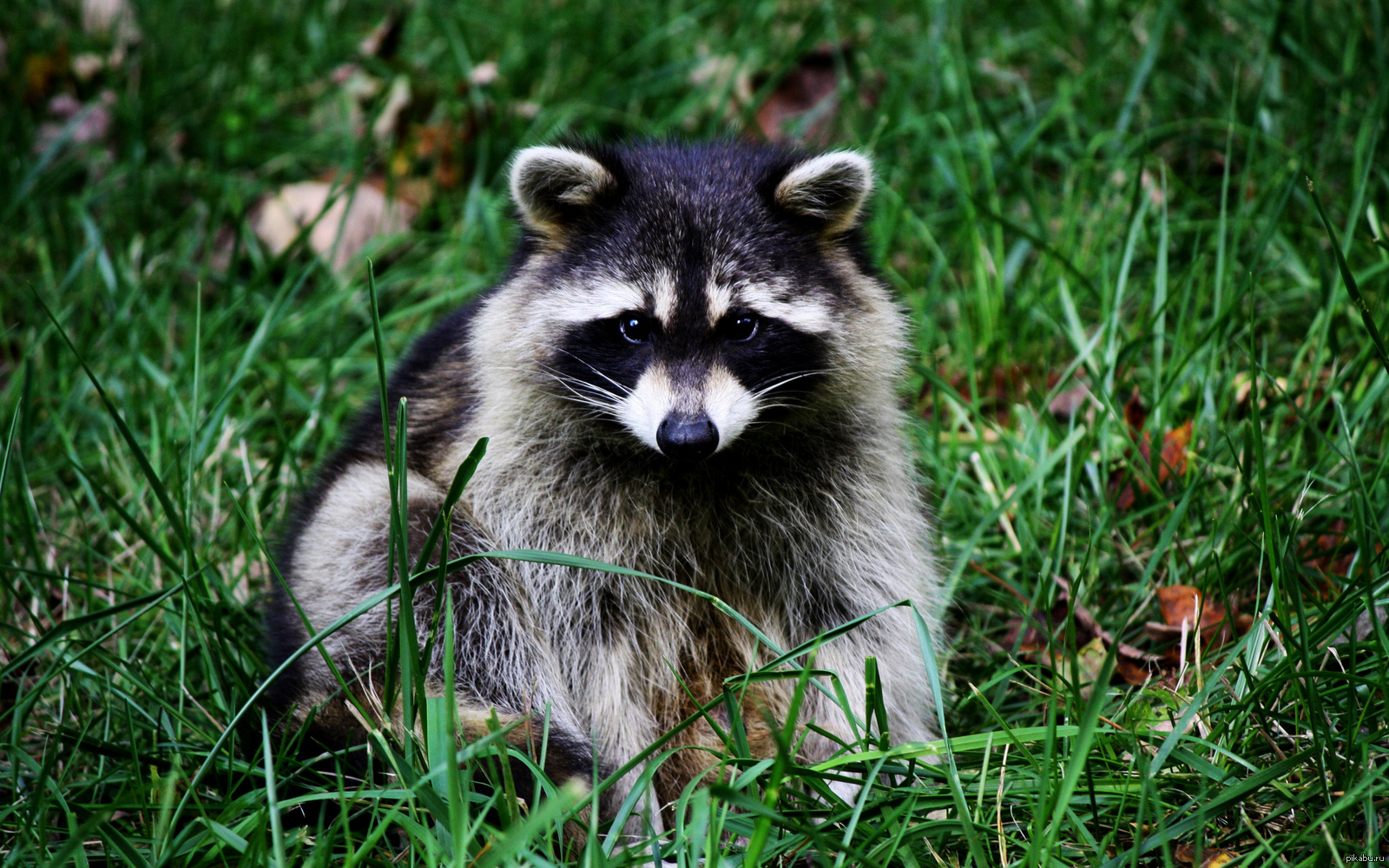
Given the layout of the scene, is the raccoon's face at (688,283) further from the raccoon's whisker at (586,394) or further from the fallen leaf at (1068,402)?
the fallen leaf at (1068,402)

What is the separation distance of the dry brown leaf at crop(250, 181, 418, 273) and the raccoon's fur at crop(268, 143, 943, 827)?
2.30 metres

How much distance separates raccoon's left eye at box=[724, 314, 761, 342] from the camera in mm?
2912

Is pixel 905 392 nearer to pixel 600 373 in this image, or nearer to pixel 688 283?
pixel 688 283

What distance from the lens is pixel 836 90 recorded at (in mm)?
5727

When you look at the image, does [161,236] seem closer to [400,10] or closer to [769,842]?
[400,10]

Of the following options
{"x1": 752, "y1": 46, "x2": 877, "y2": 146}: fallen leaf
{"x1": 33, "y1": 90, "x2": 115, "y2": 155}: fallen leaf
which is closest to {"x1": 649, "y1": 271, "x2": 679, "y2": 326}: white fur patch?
{"x1": 752, "y1": 46, "x2": 877, "y2": 146}: fallen leaf

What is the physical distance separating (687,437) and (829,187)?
0.90 metres

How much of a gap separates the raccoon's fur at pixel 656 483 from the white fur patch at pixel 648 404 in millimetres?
41

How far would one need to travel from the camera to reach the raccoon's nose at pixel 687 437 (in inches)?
105

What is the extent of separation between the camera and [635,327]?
9.62ft

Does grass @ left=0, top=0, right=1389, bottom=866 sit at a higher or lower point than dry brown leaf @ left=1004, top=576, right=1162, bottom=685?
higher

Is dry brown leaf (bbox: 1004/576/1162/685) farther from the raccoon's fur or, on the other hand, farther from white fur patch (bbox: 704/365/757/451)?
white fur patch (bbox: 704/365/757/451)

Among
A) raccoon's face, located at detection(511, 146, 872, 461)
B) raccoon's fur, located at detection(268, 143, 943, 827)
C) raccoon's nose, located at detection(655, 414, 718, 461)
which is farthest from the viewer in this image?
raccoon's fur, located at detection(268, 143, 943, 827)

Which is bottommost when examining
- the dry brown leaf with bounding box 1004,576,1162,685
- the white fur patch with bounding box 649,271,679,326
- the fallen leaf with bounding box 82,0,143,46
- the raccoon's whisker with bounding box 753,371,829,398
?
the dry brown leaf with bounding box 1004,576,1162,685
